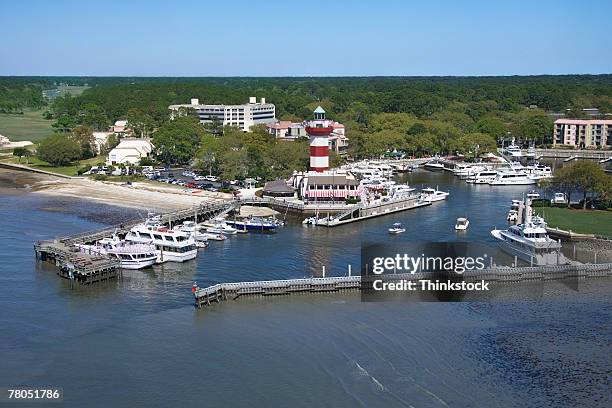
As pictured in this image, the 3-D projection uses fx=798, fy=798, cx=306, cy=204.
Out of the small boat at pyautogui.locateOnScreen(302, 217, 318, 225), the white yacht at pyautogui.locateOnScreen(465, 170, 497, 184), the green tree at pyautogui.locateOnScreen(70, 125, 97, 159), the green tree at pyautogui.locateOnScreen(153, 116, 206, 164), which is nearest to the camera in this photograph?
the small boat at pyautogui.locateOnScreen(302, 217, 318, 225)

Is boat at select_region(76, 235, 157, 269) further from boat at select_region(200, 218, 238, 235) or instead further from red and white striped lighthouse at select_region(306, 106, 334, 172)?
red and white striped lighthouse at select_region(306, 106, 334, 172)

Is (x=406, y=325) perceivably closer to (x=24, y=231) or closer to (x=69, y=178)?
(x=24, y=231)

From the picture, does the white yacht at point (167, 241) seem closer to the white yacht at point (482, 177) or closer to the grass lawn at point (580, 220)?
the grass lawn at point (580, 220)

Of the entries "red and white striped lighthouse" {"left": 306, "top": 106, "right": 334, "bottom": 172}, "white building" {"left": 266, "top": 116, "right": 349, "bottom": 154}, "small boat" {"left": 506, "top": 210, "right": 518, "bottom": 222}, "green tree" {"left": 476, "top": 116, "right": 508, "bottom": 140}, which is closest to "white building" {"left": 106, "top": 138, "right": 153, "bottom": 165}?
"white building" {"left": 266, "top": 116, "right": 349, "bottom": 154}

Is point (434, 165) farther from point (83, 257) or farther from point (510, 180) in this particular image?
point (83, 257)

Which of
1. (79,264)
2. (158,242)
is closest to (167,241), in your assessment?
(158,242)

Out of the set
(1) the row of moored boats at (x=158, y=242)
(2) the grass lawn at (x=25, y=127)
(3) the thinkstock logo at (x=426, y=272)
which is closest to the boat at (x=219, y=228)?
(1) the row of moored boats at (x=158, y=242)

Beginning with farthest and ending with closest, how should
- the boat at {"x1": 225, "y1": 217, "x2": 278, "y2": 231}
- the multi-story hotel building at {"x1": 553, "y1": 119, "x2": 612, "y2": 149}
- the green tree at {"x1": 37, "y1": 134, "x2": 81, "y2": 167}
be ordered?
the multi-story hotel building at {"x1": 553, "y1": 119, "x2": 612, "y2": 149}, the green tree at {"x1": 37, "y1": 134, "x2": 81, "y2": 167}, the boat at {"x1": 225, "y1": 217, "x2": 278, "y2": 231}
